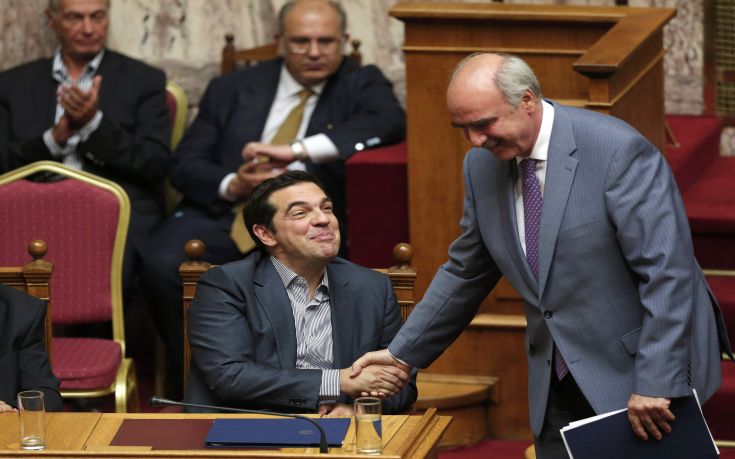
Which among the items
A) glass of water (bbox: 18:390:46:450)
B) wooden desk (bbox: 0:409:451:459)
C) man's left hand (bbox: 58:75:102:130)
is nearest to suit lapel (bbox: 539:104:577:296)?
wooden desk (bbox: 0:409:451:459)

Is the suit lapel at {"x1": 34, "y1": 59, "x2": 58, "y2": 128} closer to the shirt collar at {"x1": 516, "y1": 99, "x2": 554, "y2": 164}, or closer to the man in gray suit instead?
the man in gray suit

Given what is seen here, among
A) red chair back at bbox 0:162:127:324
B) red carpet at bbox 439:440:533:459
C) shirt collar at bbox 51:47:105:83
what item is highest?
shirt collar at bbox 51:47:105:83

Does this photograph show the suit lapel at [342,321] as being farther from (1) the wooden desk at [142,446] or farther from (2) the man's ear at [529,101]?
(2) the man's ear at [529,101]

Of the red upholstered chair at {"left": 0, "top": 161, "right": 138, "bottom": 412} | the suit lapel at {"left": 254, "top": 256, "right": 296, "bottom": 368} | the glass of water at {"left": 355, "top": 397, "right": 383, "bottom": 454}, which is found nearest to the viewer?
the glass of water at {"left": 355, "top": 397, "right": 383, "bottom": 454}

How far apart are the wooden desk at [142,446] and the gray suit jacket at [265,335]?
37 cm

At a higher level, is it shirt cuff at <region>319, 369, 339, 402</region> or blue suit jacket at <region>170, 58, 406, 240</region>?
blue suit jacket at <region>170, 58, 406, 240</region>

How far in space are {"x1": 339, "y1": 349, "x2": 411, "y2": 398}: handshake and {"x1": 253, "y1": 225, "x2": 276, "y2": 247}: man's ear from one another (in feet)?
1.49

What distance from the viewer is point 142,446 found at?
3.38m

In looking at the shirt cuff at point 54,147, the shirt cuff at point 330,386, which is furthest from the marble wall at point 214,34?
the shirt cuff at point 330,386

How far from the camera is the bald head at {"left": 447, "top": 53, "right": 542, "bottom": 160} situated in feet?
11.0

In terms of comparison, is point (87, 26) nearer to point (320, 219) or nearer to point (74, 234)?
point (74, 234)

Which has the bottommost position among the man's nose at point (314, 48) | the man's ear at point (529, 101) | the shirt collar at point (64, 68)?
the shirt collar at point (64, 68)

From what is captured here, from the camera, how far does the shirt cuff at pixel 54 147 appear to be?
589 centimetres

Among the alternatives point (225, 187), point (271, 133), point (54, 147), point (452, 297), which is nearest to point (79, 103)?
point (54, 147)
